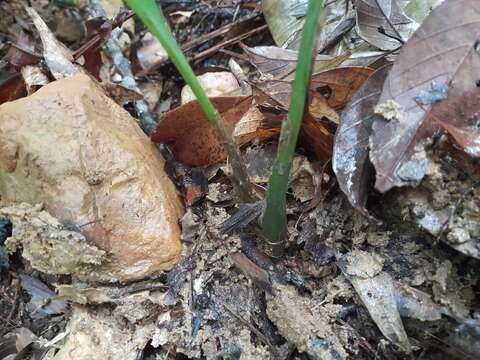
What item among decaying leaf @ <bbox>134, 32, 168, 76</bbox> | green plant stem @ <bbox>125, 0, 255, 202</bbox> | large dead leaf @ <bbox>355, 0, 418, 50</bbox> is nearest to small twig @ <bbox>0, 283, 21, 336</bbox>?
green plant stem @ <bbox>125, 0, 255, 202</bbox>

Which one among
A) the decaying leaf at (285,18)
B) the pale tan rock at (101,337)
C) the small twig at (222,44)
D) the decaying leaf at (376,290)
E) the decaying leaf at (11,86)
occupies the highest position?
the decaying leaf at (11,86)

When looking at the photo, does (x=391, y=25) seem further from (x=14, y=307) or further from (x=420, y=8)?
(x=14, y=307)

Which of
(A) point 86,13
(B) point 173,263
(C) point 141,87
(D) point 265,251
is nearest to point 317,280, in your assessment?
(D) point 265,251

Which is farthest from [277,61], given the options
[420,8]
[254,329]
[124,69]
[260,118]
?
[254,329]

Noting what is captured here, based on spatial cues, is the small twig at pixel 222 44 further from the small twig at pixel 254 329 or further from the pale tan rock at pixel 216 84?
the small twig at pixel 254 329

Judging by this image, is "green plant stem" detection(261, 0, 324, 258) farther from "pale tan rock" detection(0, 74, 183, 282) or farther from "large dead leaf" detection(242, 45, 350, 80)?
"large dead leaf" detection(242, 45, 350, 80)

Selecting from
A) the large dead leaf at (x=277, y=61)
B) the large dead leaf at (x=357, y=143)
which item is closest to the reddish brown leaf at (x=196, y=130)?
the large dead leaf at (x=277, y=61)
